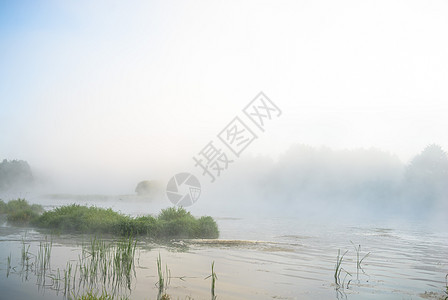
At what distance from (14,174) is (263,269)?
318 feet

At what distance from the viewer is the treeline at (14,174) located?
299ft

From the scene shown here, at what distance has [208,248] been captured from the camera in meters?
16.9

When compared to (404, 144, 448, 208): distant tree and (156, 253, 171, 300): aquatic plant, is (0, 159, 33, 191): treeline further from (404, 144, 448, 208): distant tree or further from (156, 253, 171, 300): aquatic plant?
(156, 253, 171, 300): aquatic plant

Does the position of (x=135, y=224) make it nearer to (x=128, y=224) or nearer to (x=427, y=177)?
(x=128, y=224)

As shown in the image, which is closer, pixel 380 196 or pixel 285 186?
pixel 380 196

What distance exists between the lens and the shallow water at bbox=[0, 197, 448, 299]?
9641 millimetres

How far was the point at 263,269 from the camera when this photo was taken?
12656 mm

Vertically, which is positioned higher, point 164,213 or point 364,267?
point 164,213

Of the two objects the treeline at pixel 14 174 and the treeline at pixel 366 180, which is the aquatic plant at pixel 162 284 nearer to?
the treeline at pixel 366 180

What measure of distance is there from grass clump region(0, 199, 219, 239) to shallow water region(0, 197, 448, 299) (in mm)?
1874

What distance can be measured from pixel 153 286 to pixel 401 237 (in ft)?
68.5

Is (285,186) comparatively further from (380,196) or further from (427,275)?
(427,275)

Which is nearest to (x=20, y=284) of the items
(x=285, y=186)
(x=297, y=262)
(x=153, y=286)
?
(x=153, y=286)

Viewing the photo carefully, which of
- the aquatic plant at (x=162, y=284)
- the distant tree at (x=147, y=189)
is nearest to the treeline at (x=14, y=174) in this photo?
the distant tree at (x=147, y=189)
